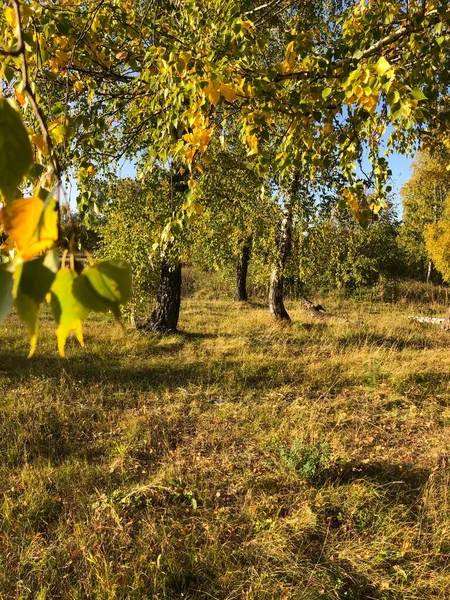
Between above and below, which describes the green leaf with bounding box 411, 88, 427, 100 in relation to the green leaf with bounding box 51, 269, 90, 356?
above

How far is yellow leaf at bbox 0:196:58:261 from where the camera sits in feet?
1.39

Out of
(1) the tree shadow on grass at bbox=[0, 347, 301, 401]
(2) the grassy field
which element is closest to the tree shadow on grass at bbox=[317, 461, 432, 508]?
(2) the grassy field

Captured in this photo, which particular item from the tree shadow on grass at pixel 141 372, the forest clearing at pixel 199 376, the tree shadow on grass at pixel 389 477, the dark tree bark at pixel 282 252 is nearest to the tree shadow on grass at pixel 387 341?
the forest clearing at pixel 199 376

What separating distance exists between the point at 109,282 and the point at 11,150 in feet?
0.67

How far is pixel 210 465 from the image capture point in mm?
3291

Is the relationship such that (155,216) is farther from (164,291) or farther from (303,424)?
(303,424)

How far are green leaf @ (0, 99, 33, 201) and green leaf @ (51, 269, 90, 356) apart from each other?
13 centimetres

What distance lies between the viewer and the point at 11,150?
498 millimetres

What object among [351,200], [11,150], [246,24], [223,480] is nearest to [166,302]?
[223,480]

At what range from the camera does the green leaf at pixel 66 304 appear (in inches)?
17.3

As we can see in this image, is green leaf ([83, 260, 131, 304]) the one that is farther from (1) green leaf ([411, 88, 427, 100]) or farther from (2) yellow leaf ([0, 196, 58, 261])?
(1) green leaf ([411, 88, 427, 100])

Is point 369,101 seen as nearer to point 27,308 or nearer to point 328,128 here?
point 328,128

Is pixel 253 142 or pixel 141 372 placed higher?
pixel 253 142

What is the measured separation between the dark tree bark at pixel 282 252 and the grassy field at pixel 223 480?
2820 millimetres
